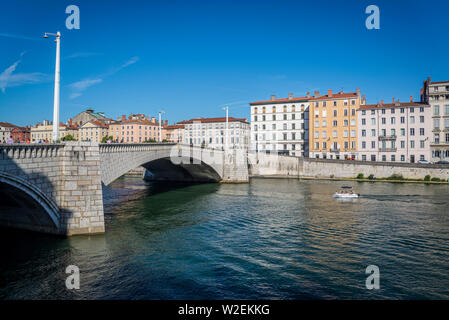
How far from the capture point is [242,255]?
18.0m

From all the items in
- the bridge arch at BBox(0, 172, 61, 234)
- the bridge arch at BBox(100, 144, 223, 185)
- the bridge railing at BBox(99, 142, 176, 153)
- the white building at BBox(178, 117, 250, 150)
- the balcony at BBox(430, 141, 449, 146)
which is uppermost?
the white building at BBox(178, 117, 250, 150)

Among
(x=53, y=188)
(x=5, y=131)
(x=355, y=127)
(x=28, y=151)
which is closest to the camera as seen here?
(x=28, y=151)

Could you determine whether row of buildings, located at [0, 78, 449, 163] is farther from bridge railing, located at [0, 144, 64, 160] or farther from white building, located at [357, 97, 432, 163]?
bridge railing, located at [0, 144, 64, 160]

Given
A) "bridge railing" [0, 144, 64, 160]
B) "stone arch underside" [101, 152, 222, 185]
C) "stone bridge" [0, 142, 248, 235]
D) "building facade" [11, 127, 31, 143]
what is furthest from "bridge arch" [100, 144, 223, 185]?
"building facade" [11, 127, 31, 143]

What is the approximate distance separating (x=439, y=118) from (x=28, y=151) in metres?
64.9

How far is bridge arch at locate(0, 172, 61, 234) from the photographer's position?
17.0 metres

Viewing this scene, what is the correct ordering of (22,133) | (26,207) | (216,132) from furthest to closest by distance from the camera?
(22,133)
(216,132)
(26,207)

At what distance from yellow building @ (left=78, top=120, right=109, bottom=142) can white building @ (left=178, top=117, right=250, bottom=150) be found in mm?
26780

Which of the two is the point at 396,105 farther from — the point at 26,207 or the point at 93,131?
the point at 93,131

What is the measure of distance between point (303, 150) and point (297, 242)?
55.1 m

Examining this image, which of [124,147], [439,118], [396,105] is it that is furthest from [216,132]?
[124,147]

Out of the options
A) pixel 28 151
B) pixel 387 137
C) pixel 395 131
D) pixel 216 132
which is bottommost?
pixel 28 151

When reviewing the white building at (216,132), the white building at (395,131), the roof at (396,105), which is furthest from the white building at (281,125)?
the white building at (216,132)

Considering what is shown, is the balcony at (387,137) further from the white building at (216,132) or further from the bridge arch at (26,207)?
the bridge arch at (26,207)
